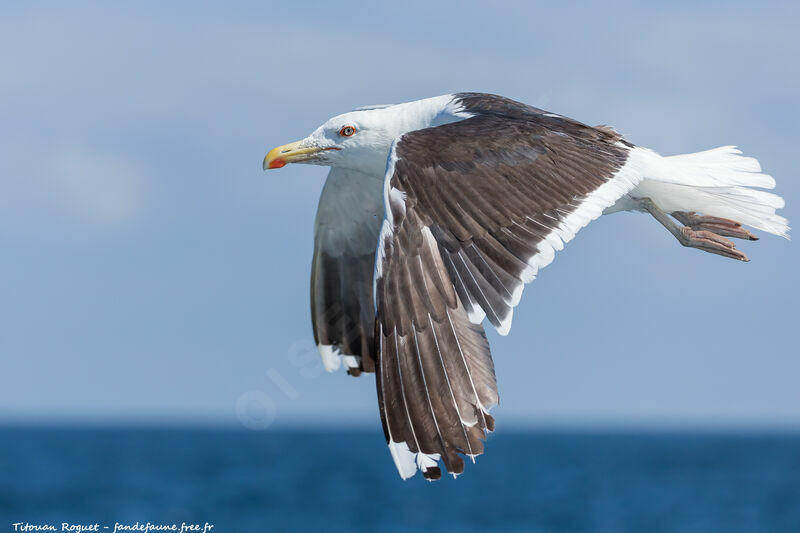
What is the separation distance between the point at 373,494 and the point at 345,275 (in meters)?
42.5

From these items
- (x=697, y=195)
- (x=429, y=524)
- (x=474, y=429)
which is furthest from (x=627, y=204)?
(x=429, y=524)

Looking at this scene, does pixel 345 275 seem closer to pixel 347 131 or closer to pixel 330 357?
pixel 330 357

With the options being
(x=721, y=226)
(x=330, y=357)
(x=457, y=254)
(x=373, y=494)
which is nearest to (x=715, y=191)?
(x=721, y=226)

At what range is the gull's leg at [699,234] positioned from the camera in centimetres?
919

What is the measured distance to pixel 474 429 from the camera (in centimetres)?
704

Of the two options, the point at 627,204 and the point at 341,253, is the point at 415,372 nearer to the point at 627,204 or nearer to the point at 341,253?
the point at 627,204

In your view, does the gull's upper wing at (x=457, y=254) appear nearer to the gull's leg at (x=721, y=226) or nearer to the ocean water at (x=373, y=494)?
the gull's leg at (x=721, y=226)

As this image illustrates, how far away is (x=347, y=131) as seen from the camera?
10039 millimetres

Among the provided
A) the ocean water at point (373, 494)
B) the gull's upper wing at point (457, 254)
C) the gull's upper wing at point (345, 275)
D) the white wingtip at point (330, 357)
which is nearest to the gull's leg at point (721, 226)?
the gull's upper wing at point (457, 254)

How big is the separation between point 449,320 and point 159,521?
33.8 metres

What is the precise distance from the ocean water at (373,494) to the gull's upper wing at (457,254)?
32482 mm

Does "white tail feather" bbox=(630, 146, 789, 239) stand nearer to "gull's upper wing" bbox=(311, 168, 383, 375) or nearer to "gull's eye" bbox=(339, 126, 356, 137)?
"gull's eye" bbox=(339, 126, 356, 137)

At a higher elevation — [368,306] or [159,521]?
[159,521]

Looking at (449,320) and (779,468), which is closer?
(449,320)
